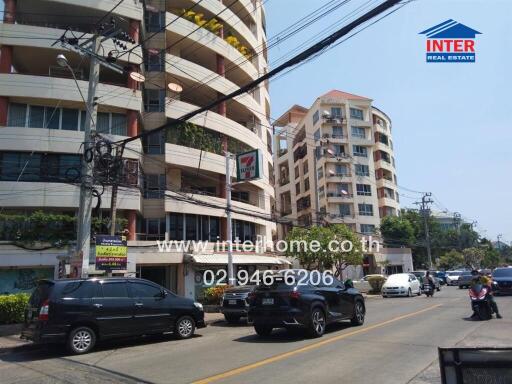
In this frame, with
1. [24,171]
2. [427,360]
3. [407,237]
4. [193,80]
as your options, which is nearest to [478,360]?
[427,360]

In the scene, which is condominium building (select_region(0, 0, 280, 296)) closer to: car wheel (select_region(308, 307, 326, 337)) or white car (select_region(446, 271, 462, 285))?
car wheel (select_region(308, 307, 326, 337))

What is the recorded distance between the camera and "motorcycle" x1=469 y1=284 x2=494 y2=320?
14.1 meters

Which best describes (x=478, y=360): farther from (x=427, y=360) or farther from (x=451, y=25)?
(x=451, y=25)

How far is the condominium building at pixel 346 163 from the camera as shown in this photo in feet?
194

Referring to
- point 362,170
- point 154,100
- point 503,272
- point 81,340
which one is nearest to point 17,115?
point 154,100

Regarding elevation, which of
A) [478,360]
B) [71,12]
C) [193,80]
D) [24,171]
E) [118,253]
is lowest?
[478,360]

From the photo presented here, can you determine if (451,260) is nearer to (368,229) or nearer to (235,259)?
(368,229)

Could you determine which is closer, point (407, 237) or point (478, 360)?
point (478, 360)

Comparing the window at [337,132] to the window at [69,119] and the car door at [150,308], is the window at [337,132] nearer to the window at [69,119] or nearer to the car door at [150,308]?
the window at [69,119]

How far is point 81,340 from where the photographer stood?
32.9ft

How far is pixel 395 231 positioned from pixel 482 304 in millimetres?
47330

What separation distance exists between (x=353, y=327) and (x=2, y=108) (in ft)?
68.1

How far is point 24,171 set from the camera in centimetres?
2248

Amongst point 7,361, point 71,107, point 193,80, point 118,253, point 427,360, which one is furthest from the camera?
point 193,80
